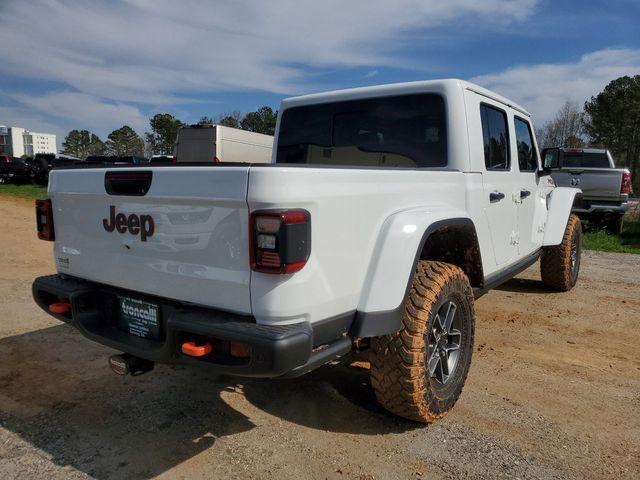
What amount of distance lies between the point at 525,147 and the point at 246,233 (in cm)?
352

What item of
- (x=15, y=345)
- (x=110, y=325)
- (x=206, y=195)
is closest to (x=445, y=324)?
(x=206, y=195)

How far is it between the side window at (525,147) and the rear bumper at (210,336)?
117 inches

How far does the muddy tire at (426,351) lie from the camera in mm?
2535

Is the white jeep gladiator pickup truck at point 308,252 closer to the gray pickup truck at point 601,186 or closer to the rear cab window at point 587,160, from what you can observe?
the gray pickup truck at point 601,186

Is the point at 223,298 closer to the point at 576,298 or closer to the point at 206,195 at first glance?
the point at 206,195

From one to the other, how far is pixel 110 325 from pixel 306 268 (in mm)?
1319

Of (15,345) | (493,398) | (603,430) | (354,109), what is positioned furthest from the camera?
(15,345)

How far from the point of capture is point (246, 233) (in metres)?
2.00

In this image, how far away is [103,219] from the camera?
2.56m

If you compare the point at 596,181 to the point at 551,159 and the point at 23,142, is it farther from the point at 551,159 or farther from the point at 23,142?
the point at 23,142

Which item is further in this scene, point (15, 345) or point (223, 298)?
point (15, 345)

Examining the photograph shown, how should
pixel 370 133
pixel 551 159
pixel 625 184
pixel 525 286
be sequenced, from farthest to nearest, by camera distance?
pixel 625 184 < pixel 525 286 < pixel 551 159 < pixel 370 133

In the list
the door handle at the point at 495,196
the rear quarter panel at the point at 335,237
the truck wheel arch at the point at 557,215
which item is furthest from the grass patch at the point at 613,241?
the rear quarter panel at the point at 335,237

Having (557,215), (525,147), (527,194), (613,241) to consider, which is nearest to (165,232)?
(527,194)
